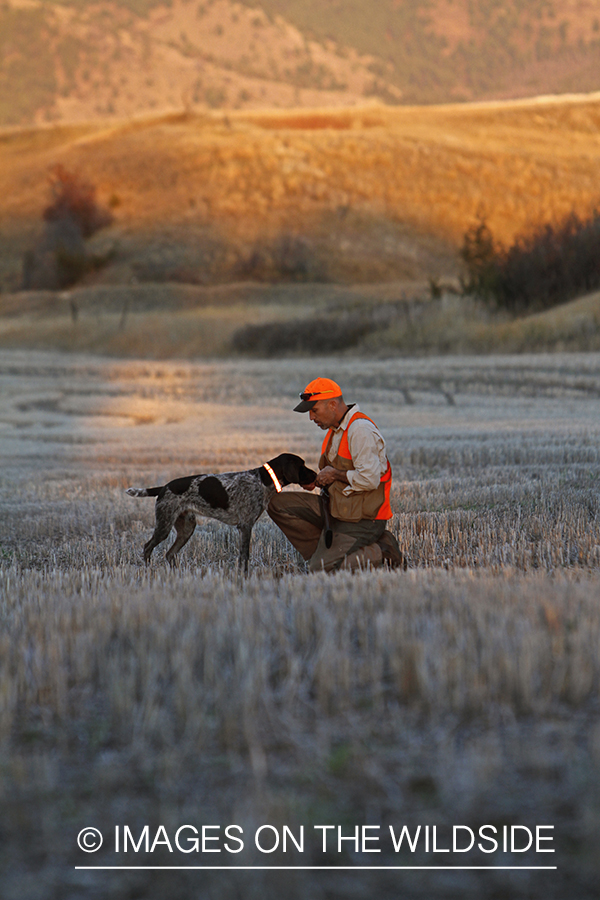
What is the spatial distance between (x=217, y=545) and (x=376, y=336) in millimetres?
24663

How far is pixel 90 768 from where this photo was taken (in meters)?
2.87

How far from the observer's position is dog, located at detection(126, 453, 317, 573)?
243 inches

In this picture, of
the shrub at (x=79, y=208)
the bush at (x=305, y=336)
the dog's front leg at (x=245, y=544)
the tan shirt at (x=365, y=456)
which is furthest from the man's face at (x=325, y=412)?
the shrub at (x=79, y=208)

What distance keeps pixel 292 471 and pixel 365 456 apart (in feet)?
1.87

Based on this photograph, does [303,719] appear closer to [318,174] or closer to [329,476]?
[329,476]

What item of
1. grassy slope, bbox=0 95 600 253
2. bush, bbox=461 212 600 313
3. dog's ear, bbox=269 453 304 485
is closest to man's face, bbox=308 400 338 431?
dog's ear, bbox=269 453 304 485

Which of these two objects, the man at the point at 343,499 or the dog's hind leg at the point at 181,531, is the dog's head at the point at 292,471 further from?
the dog's hind leg at the point at 181,531

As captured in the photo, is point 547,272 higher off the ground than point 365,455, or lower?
higher

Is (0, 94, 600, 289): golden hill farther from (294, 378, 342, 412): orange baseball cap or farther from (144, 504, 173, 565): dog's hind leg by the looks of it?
(294, 378, 342, 412): orange baseball cap

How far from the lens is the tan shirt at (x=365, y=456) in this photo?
5.76 m

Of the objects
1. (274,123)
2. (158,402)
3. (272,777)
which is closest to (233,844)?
(272,777)

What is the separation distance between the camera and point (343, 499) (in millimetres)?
6074
